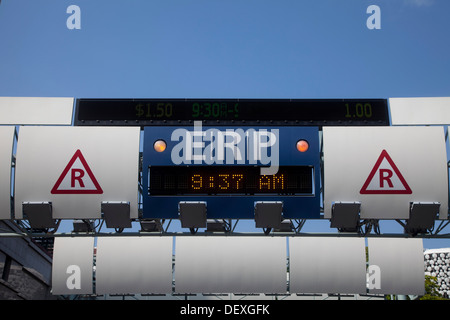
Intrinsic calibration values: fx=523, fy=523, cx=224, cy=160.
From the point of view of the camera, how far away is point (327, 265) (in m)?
22.0

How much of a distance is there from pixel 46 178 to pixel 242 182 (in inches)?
218

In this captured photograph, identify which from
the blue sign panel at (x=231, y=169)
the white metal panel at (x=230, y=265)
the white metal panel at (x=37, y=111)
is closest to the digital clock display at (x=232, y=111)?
the blue sign panel at (x=231, y=169)

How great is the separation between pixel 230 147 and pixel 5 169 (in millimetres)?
6467

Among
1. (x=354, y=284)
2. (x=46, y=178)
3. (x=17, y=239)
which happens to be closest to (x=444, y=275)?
(x=354, y=284)

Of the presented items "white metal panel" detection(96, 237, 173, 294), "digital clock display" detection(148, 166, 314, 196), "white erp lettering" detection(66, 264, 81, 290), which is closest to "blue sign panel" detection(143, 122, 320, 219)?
"digital clock display" detection(148, 166, 314, 196)

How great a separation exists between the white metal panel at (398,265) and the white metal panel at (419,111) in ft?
27.4

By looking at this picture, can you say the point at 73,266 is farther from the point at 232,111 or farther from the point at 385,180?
the point at 385,180

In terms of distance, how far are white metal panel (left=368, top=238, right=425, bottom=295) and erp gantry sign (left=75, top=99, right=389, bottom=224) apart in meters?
9.00

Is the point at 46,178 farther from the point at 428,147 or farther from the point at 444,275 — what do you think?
the point at 444,275

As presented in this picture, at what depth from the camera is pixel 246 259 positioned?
884 inches

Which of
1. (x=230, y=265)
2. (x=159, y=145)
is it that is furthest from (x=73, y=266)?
(x=159, y=145)

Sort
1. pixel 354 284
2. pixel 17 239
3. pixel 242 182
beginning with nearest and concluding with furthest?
pixel 242 182 → pixel 354 284 → pixel 17 239

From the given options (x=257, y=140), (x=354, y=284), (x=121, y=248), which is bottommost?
(x=354, y=284)

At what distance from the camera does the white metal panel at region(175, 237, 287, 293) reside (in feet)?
71.1
